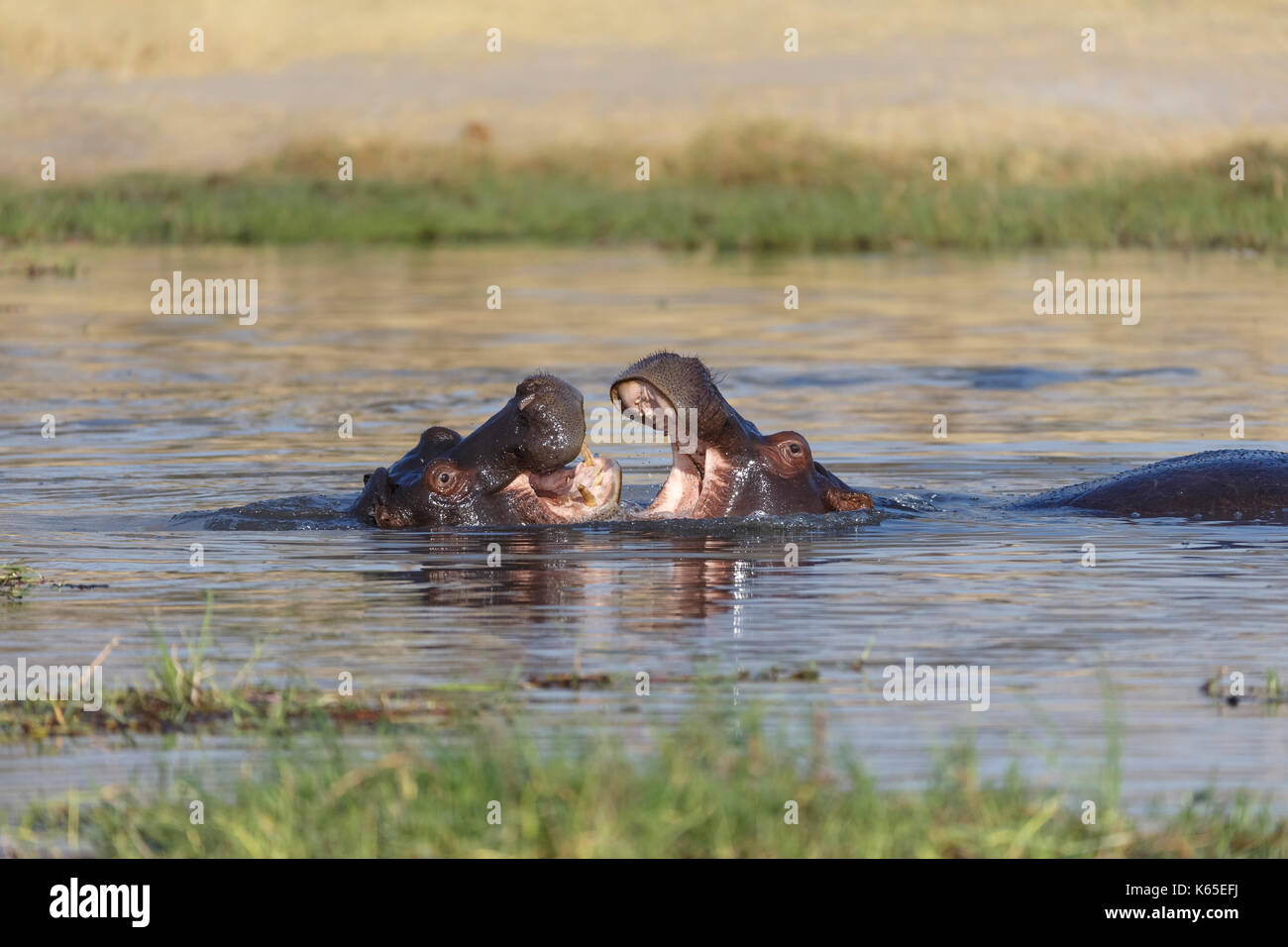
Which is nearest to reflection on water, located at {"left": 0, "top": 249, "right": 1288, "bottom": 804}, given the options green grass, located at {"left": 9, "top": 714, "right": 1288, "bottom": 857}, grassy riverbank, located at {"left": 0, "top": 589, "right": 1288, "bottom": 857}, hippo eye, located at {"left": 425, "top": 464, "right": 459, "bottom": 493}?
hippo eye, located at {"left": 425, "top": 464, "right": 459, "bottom": 493}

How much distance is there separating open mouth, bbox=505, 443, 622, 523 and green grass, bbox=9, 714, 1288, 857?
4.66 meters

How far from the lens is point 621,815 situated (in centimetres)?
528

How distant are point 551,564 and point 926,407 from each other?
853 cm

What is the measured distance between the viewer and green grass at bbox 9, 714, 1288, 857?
5266 millimetres

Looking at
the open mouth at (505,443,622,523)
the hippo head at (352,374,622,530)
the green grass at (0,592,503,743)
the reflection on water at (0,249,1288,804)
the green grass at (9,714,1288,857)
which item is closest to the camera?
the green grass at (9,714,1288,857)

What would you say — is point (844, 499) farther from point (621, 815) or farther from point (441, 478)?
point (621, 815)

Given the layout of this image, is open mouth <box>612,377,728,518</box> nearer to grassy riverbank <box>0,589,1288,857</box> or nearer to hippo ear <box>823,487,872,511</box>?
hippo ear <box>823,487,872,511</box>

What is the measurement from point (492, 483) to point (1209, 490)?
3.64 meters

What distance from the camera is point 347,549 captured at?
35.1 ft

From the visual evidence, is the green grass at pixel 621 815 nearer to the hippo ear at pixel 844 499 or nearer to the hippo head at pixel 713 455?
the hippo head at pixel 713 455
